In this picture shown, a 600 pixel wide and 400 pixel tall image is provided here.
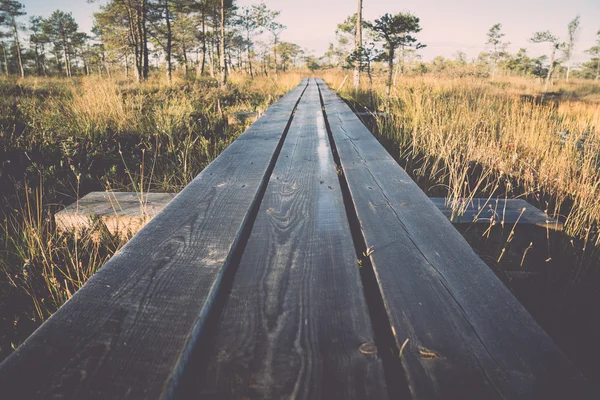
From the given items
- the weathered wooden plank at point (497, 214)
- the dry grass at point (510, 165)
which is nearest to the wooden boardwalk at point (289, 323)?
the weathered wooden plank at point (497, 214)

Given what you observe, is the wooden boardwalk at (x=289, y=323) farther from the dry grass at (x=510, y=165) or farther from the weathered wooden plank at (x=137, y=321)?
the dry grass at (x=510, y=165)

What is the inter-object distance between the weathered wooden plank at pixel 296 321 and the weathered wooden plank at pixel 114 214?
795 millimetres

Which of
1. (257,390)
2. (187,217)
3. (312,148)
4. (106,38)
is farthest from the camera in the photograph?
(106,38)

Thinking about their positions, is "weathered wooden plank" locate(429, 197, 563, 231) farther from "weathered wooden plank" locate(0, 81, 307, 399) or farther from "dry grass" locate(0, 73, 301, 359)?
"dry grass" locate(0, 73, 301, 359)

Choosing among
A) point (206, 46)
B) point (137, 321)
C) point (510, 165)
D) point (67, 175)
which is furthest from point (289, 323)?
point (206, 46)

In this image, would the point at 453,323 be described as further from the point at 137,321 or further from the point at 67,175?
the point at 67,175

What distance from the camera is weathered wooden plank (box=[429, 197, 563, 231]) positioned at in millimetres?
1516

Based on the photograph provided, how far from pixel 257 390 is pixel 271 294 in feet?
0.80

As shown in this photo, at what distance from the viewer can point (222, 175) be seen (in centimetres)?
158

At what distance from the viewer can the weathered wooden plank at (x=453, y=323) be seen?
528 millimetres

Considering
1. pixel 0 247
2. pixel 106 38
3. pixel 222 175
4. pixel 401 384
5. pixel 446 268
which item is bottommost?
pixel 0 247

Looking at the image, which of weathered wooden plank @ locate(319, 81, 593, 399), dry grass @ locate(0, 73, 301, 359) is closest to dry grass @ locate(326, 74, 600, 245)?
weathered wooden plank @ locate(319, 81, 593, 399)

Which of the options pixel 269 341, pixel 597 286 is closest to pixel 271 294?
pixel 269 341

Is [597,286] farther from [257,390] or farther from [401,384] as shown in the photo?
[257,390]
